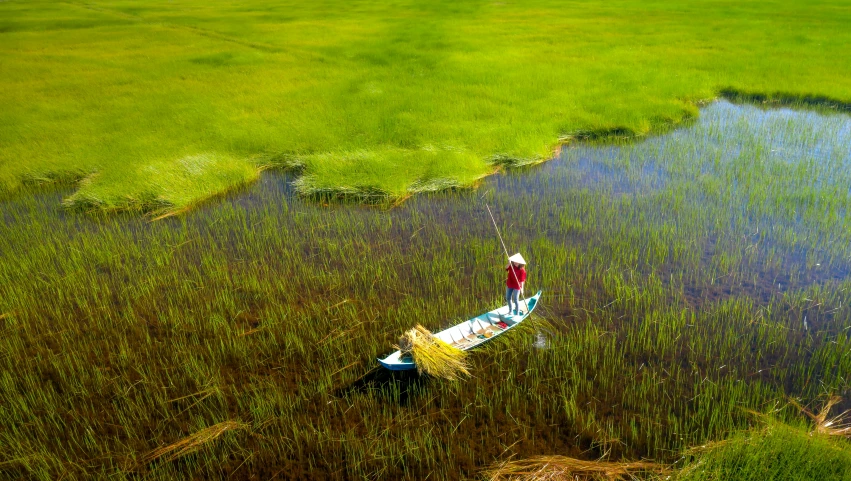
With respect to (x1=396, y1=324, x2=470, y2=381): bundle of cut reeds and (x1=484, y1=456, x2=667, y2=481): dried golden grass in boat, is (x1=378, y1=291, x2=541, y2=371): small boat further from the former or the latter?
(x1=484, y1=456, x2=667, y2=481): dried golden grass in boat

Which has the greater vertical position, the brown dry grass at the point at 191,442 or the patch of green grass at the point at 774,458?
the patch of green grass at the point at 774,458

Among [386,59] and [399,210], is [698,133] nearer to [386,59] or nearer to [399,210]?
[399,210]

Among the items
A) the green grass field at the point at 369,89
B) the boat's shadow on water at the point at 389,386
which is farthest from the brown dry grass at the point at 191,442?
the green grass field at the point at 369,89

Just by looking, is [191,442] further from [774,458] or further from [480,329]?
[774,458]

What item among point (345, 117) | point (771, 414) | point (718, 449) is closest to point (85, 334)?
point (718, 449)

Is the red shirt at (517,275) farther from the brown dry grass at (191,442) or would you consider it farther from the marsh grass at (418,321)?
the brown dry grass at (191,442)
